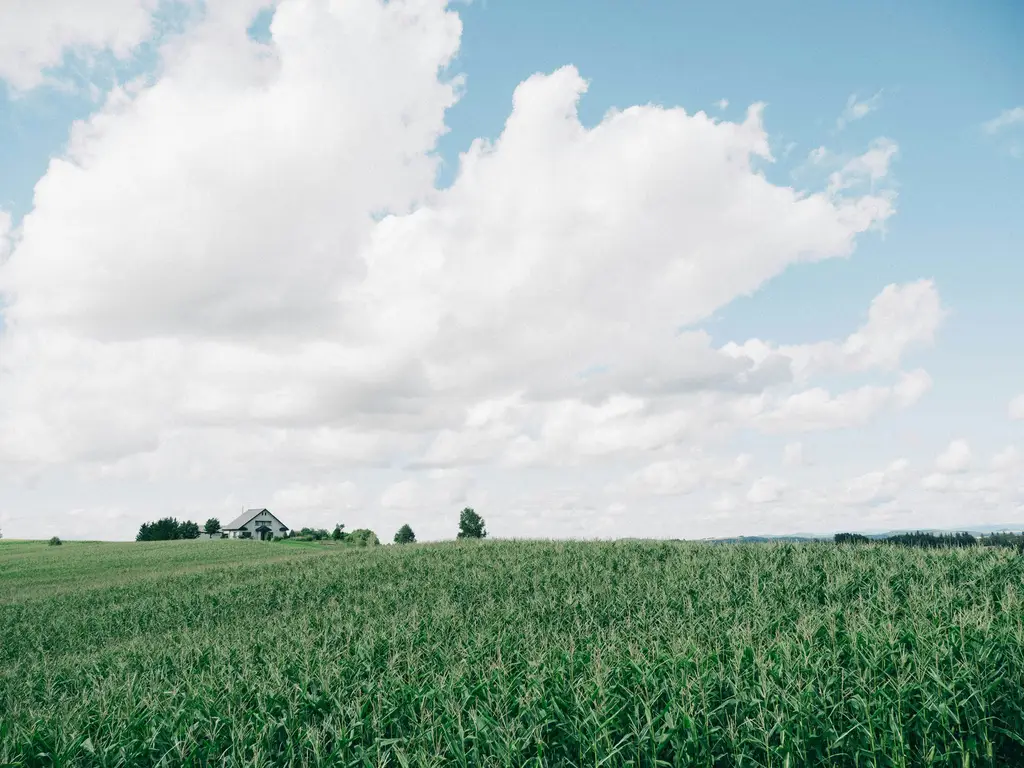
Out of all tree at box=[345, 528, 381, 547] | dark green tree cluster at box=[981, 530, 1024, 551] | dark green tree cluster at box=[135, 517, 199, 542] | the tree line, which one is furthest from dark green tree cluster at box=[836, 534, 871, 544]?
dark green tree cluster at box=[135, 517, 199, 542]

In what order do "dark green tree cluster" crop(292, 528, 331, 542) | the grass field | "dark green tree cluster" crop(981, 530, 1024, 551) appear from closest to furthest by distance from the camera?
the grass field < "dark green tree cluster" crop(981, 530, 1024, 551) < "dark green tree cluster" crop(292, 528, 331, 542)

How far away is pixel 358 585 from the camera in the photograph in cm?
2511

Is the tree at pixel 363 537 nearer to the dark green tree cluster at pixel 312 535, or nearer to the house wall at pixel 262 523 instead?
the dark green tree cluster at pixel 312 535

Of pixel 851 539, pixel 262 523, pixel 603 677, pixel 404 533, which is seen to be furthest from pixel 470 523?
pixel 603 677

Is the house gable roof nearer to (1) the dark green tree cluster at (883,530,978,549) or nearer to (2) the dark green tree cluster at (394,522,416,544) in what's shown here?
(2) the dark green tree cluster at (394,522,416,544)

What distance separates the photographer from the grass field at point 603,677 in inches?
246

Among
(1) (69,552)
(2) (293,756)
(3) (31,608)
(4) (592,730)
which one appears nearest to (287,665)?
(2) (293,756)

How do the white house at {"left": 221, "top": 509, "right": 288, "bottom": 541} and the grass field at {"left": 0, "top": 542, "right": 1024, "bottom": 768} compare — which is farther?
the white house at {"left": 221, "top": 509, "right": 288, "bottom": 541}

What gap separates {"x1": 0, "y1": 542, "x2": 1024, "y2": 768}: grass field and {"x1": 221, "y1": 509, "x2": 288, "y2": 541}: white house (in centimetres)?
12751

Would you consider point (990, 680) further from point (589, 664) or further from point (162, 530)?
point (162, 530)

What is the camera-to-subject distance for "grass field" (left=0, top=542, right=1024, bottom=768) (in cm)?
625

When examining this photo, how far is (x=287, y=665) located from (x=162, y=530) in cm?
12896

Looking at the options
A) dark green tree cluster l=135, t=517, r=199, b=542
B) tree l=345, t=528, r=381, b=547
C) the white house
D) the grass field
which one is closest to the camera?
the grass field

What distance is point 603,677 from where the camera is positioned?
24.1 feet
